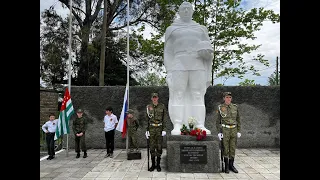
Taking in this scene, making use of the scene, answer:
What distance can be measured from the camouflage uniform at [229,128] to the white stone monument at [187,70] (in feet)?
1.74

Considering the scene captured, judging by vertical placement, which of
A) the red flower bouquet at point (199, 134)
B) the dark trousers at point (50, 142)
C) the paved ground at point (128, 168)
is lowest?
the paved ground at point (128, 168)

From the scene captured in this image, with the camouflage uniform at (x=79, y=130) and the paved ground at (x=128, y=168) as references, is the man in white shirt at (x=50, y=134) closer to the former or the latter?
the paved ground at (x=128, y=168)

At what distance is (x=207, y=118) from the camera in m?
8.65

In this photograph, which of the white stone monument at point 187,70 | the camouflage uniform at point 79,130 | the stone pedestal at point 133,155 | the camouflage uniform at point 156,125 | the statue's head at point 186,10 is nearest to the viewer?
the camouflage uniform at point 156,125

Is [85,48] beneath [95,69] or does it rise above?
above

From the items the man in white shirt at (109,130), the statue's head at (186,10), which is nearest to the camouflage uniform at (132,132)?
the man in white shirt at (109,130)

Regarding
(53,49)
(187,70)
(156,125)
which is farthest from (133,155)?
(53,49)

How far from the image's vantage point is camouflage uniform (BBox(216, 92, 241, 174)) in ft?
18.5

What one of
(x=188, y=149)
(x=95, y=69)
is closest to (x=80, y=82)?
(x=95, y=69)

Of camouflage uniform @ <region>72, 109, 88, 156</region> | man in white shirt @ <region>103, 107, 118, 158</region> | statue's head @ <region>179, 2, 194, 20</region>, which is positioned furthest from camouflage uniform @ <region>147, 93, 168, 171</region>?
camouflage uniform @ <region>72, 109, 88, 156</region>

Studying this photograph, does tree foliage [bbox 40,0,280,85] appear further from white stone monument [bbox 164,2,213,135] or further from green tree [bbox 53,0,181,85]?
white stone monument [bbox 164,2,213,135]

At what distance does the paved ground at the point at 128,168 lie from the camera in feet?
17.1
